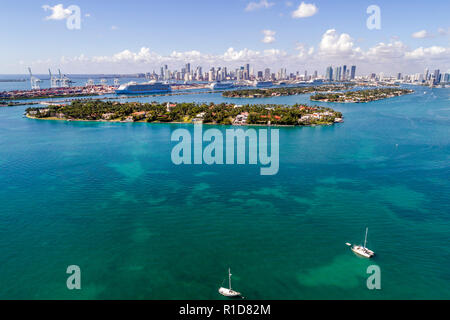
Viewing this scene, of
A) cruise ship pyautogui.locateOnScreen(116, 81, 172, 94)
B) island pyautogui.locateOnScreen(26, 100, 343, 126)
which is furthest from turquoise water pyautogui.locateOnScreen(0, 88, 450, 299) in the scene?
cruise ship pyautogui.locateOnScreen(116, 81, 172, 94)

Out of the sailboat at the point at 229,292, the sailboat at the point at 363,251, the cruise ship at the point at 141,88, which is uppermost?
the cruise ship at the point at 141,88

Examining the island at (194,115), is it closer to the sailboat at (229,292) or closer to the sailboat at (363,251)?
the sailboat at (363,251)

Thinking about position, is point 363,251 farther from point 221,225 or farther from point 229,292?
point 221,225

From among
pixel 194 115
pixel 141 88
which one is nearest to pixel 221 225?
pixel 194 115

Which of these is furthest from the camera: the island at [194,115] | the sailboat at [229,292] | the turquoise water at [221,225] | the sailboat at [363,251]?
the island at [194,115]

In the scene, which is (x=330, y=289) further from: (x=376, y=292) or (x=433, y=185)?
(x=433, y=185)

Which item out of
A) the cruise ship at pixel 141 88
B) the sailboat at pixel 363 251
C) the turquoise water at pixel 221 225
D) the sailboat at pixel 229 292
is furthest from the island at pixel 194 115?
the cruise ship at pixel 141 88

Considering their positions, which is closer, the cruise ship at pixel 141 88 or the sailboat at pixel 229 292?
the sailboat at pixel 229 292
